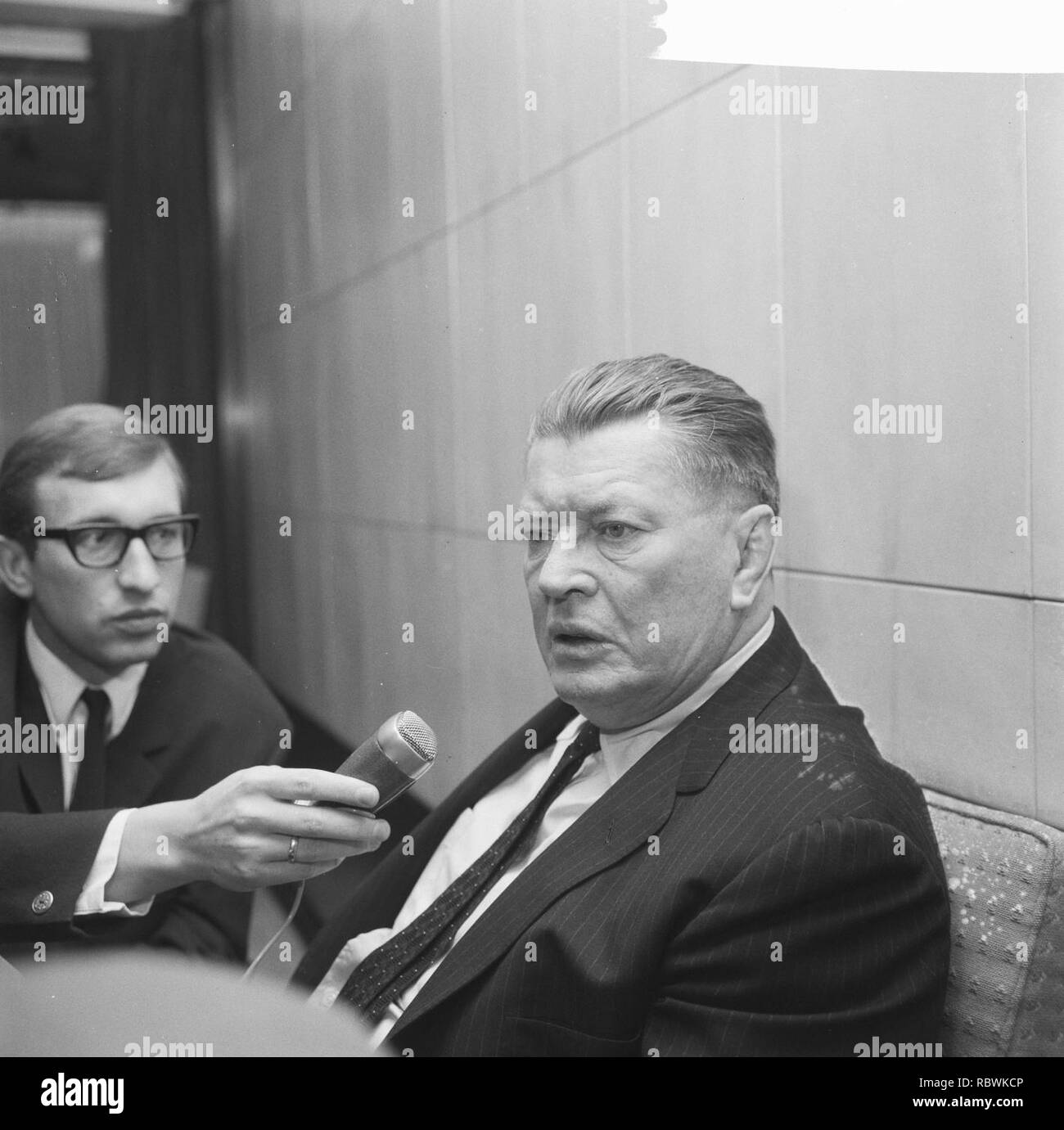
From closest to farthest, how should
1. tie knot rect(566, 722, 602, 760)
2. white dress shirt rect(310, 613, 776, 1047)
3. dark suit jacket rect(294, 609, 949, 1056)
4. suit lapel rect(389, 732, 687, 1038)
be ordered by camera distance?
dark suit jacket rect(294, 609, 949, 1056)
suit lapel rect(389, 732, 687, 1038)
white dress shirt rect(310, 613, 776, 1047)
tie knot rect(566, 722, 602, 760)

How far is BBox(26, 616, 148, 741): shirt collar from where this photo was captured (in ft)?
6.43

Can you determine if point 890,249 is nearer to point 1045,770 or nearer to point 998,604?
point 998,604

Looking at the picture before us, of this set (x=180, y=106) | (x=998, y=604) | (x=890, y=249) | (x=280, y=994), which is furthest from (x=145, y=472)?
(x=998, y=604)

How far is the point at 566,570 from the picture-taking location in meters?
1.83

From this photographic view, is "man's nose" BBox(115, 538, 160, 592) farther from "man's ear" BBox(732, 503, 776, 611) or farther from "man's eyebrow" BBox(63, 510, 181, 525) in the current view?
"man's ear" BBox(732, 503, 776, 611)

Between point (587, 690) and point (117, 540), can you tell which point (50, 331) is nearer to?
point (117, 540)

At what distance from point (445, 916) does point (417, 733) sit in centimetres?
30

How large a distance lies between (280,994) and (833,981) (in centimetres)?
92

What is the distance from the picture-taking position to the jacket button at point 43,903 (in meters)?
1.95

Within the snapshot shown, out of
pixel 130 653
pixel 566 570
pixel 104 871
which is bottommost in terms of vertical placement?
pixel 104 871

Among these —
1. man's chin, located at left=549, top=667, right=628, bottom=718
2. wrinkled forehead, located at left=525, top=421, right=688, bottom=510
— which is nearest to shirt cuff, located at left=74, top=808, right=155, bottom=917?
man's chin, located at left=549, top=667, right=628, bottom=718

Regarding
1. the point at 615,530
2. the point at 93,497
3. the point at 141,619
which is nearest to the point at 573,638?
the point at 615,530

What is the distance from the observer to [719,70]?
1.88 m

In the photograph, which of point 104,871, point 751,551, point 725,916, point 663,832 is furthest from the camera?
point 104,871
